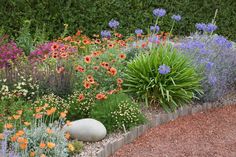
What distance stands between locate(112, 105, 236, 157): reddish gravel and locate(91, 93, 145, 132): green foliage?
0.80 ft

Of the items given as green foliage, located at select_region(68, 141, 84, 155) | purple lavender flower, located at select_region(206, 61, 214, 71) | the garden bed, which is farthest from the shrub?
green foliage, located at select_region(68, 141, 84, 155)

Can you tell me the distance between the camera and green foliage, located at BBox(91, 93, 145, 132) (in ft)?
20.8

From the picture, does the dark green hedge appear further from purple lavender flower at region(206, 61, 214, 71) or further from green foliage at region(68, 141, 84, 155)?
green foliage at region(68, 141, 84, 155)

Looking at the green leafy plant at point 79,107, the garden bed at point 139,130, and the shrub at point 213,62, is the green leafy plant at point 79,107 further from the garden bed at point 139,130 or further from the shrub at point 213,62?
the shrub at point 213,62

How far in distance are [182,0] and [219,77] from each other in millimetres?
3803

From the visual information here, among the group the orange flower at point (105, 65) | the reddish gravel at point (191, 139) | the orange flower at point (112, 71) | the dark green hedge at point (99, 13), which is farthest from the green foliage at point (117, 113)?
the dark green hedge at point (99, 13)

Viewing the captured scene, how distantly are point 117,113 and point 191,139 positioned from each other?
101 centimetres

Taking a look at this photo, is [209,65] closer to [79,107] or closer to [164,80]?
[164,80]

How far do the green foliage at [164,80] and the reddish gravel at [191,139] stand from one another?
33 cm

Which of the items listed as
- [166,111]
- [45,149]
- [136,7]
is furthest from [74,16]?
[45,149]

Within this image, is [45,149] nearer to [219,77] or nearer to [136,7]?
[219,77]

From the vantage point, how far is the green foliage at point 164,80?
7.12 metres

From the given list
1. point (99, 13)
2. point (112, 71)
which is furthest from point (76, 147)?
point (99, 13)

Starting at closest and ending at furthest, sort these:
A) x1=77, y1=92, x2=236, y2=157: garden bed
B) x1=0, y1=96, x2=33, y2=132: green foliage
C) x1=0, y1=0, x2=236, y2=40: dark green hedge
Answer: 1. x1=77, y1=92, x2=236, y2=157: garden bed
2. x1=0, y1=96, x2=33, y2=132: green foliage
3. x1=0, y1=0, x2=236, y2=40: dark green hedge
